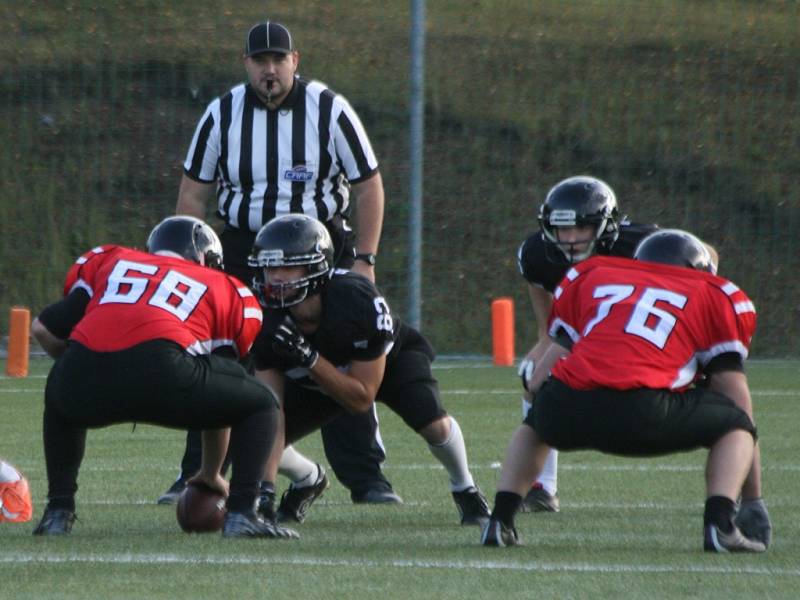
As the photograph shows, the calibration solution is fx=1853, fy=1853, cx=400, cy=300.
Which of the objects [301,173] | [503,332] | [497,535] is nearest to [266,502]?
[497,535]

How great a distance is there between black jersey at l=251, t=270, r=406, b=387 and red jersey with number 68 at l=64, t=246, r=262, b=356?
0.68 ft

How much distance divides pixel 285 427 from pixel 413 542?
0.86 metres

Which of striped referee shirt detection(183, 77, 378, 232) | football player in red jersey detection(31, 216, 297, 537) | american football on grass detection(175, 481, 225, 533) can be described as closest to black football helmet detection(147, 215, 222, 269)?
football player in red jersey detection(31, 216, 297, 537)

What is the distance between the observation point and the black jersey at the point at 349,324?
20.0 ft

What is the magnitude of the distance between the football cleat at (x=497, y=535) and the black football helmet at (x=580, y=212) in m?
1.13

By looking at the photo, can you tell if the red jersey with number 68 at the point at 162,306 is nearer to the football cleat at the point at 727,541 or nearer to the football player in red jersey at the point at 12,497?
the football player in red jersey at the point at 12,497

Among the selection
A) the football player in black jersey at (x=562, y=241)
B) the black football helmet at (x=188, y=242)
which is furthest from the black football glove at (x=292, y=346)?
the football player in black jersey at (x=562, y=241)

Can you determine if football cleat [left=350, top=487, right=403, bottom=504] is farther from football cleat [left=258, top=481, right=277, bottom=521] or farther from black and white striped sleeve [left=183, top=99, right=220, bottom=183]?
black and white striped sleeve [left=183, top=99, right=220, bottom=183]

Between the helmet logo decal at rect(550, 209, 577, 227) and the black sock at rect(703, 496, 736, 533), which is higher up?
the helmet logo decal at rect(550, 209, 577, 227)

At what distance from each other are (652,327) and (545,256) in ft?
4.43

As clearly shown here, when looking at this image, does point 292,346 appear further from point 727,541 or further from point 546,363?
point 727,541

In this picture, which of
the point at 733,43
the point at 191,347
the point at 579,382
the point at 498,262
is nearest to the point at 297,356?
the point at 191,347

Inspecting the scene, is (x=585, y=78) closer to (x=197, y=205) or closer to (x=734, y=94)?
(x=734, y=94)

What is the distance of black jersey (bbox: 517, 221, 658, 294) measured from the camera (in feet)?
21.5
